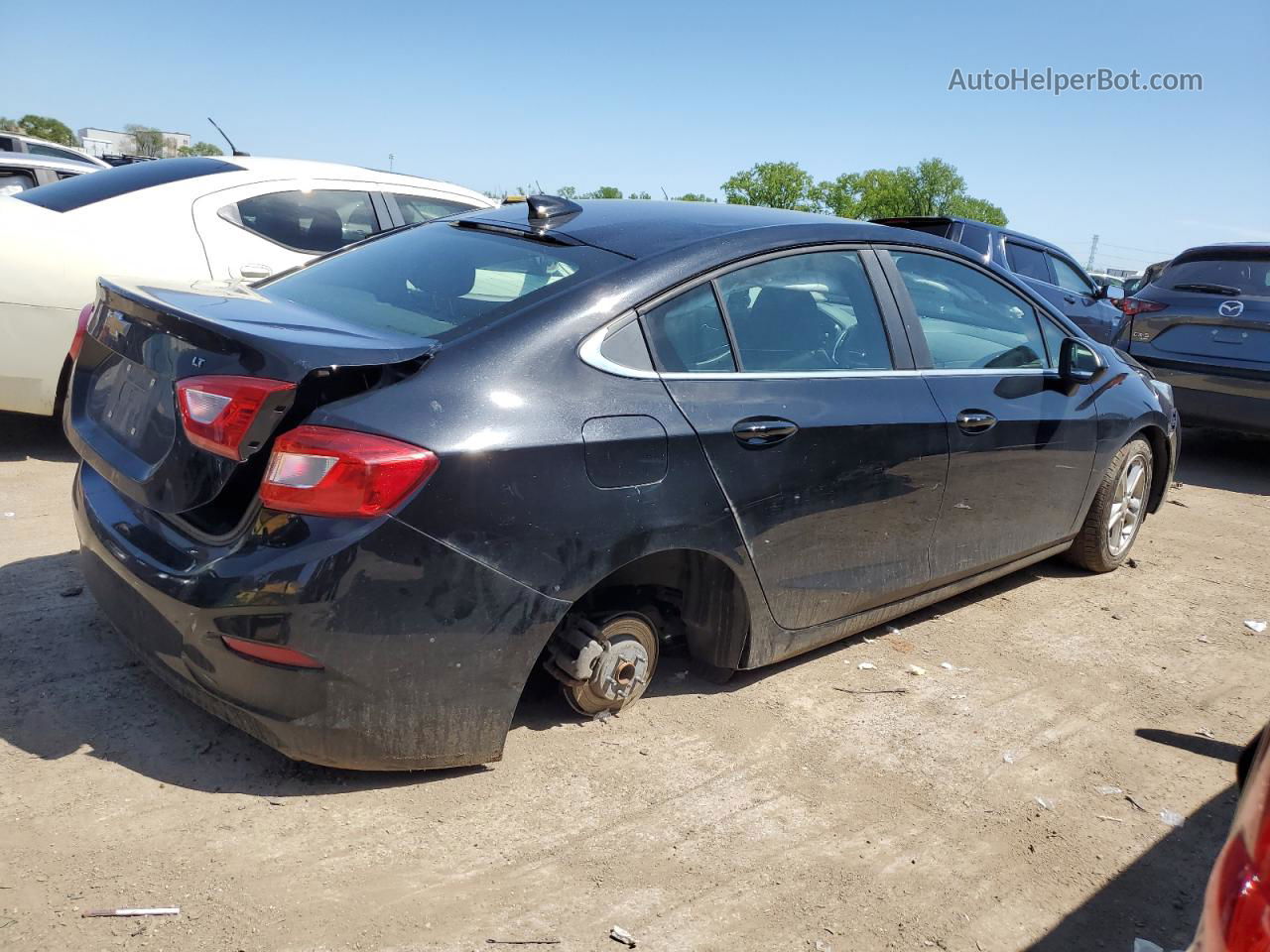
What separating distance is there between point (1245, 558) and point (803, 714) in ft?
12.1

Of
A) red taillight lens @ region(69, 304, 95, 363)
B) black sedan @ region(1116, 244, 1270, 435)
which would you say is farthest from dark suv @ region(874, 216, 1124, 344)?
red taillight lens @ region(69, 304, 95, 363)

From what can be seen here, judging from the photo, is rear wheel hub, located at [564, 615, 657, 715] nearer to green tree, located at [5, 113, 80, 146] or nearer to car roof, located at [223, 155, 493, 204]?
car roof, located at [223, 155, 493, 204]

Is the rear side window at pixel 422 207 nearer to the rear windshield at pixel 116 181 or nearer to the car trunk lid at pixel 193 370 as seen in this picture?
the rear windshield at pixel 116 181

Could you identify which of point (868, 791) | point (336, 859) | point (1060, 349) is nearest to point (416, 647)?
point (336, 859)

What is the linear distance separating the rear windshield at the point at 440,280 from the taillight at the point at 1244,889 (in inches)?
82.4

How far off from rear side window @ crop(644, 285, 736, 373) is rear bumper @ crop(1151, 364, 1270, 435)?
6006mm

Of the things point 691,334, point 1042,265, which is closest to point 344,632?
point 691,334

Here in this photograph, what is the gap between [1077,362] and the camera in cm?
454

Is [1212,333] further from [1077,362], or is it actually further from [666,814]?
[666,814]

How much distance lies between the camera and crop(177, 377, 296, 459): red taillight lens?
8.36 ft

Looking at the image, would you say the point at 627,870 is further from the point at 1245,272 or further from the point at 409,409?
the point at 1245,272

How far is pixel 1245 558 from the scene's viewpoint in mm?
5898

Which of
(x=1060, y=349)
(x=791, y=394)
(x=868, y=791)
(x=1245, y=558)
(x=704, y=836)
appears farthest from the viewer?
(x=1245, y=558)

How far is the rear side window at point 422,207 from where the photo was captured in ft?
21.5
